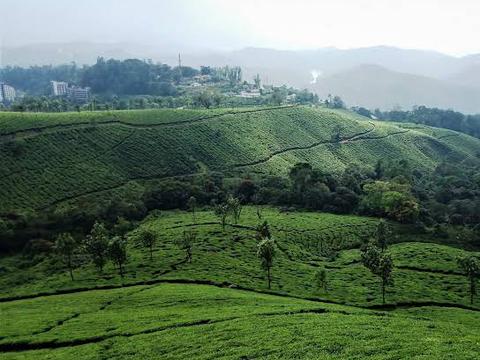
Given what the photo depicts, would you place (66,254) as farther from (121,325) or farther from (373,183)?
(373,183)

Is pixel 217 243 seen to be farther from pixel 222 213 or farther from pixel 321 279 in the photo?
pixel 321 279

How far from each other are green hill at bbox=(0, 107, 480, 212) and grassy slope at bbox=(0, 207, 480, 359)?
3279 cm

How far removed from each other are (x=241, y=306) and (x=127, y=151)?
105 meters

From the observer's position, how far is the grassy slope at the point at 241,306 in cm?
4509

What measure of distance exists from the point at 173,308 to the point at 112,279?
22.2 meters

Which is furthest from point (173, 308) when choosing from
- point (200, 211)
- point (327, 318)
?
point (200, 211)

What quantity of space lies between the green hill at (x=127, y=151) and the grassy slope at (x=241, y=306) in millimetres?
32789

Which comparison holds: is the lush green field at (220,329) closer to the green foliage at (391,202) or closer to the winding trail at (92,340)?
the winding trail at (92,340)

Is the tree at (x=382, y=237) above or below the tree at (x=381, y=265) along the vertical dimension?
below

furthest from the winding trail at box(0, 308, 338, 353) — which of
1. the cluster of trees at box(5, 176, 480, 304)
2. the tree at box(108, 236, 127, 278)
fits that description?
the tree at box(108, 236, 127, 278)

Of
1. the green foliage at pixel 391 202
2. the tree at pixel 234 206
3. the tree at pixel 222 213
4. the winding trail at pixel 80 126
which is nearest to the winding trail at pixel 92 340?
the tree at pixel 222 213

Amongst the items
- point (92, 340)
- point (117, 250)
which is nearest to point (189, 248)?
point (117, 250)

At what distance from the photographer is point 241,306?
60.0m

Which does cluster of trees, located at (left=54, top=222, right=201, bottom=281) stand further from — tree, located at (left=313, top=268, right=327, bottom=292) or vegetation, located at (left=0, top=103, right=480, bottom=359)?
tree, located at (left=313, top=268, right=327, bottom=292)
